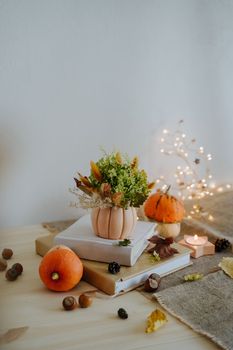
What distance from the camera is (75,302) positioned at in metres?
0.76

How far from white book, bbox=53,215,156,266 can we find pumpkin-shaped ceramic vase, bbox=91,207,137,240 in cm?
1

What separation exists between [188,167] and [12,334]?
0.92 metres

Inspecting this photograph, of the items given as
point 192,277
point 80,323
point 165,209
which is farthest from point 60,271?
point 165,209

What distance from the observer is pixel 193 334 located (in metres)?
0.69

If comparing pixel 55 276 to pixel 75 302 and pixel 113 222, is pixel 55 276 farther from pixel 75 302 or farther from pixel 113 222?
pixel 113 222

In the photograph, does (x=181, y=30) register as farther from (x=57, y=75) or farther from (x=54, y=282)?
(x=54, y=282)

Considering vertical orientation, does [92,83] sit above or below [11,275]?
above

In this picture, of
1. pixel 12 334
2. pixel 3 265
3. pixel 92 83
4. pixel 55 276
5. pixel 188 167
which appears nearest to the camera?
pixel 12 334

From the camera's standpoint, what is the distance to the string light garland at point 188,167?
1.39 meters

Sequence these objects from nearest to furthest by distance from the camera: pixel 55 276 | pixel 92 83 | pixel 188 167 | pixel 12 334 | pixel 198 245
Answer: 1. pixel 12 334
2. pixel 55 276
3. pixel 198 245
4. pixel 92 83
5. pixel 188 167

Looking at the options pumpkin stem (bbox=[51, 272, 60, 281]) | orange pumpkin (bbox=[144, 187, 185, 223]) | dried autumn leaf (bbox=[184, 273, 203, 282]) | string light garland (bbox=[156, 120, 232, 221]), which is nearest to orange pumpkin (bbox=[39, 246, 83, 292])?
pumpkin stem (bbox=[51, 272, 60, 281])

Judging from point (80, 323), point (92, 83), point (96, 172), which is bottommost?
point (80, 323)

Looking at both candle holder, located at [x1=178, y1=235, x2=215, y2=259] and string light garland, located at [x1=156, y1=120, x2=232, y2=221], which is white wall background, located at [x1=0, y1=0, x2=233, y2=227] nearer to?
string light garland, located at [x1=156, y1=120, x2=232, y2=221]

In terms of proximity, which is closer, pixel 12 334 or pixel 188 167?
pixel 12 334
